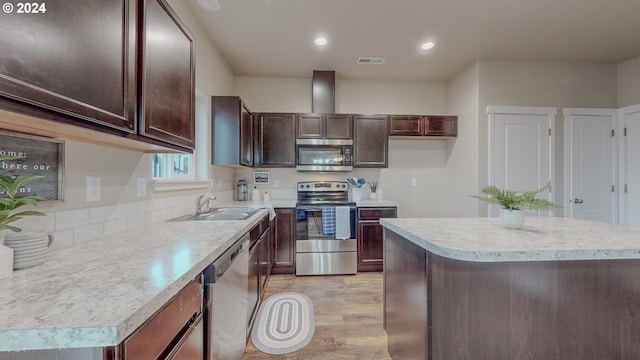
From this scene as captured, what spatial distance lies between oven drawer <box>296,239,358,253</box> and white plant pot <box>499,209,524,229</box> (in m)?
1.95

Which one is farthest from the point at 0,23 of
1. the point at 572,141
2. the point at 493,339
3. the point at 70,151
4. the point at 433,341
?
the point at 572,141

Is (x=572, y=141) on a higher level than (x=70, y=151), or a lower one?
higher

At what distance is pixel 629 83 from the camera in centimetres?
334

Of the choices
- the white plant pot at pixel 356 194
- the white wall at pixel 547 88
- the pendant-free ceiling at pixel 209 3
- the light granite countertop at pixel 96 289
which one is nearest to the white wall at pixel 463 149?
the white wall at pixel 547 88

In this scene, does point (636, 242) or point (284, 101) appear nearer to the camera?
point (636, 242)

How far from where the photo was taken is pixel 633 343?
47.7 inches

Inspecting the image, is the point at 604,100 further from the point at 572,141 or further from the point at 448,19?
the point at 448,19

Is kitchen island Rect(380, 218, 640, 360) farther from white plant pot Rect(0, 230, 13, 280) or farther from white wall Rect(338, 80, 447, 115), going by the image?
white wall Rect(338, 80, 447, 115)

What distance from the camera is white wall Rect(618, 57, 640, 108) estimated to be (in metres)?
3.26

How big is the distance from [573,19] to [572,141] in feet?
5.23

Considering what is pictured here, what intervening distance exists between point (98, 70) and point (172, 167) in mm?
1539

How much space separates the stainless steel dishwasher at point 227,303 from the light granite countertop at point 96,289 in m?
0.10

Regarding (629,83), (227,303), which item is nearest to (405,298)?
(227,303)

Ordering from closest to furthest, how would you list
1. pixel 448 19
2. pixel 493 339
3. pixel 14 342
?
pixel 14 342, pixel 493 339, pixel 448 19
